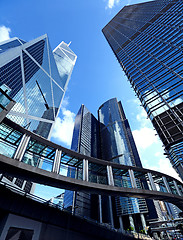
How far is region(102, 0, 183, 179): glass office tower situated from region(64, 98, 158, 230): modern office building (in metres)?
18.7

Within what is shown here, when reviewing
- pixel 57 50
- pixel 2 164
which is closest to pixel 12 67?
pixel 2 164

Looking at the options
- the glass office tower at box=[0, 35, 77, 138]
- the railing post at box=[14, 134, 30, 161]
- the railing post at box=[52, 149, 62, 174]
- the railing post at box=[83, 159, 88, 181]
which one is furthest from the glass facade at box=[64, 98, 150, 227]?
the glass office tower at box=[0, 35, 77, 138]

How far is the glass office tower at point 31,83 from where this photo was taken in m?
67.2

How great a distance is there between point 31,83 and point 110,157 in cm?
7743

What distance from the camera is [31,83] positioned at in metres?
85.0

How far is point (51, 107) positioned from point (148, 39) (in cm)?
8259

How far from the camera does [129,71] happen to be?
52.7m

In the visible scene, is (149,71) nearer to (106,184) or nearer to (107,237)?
(106,184)

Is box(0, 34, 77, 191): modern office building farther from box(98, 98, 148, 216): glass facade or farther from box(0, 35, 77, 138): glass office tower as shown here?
box(98, 98, 148, 216): glass facade

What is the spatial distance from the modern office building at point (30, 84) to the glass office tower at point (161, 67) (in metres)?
53.6

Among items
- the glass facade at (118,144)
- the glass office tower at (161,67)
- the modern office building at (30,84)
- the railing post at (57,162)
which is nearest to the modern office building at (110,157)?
the glass facade at (118,144)

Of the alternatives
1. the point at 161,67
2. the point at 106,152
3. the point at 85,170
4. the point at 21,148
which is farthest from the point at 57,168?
the point at 106,152

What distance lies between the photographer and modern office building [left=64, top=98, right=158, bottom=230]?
68875 millimetres

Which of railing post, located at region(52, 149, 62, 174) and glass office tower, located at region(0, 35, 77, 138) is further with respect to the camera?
glass office tower, located at region(0, 35, 77, 138)
